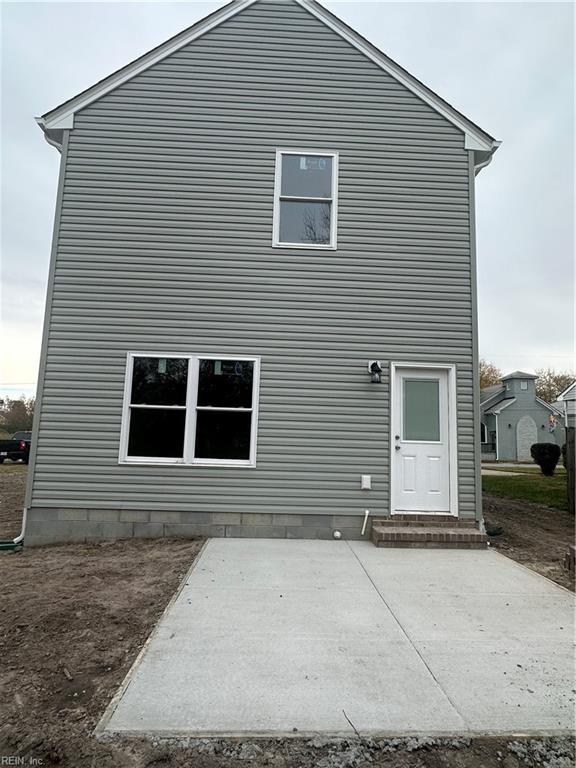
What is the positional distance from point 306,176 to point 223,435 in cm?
397

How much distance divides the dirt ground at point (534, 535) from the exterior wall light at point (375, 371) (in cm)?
270

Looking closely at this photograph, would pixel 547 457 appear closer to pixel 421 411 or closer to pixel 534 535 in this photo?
pixel 534 535

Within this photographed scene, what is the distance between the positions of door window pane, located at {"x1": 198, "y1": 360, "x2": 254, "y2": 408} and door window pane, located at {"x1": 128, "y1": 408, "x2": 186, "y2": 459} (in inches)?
16.8

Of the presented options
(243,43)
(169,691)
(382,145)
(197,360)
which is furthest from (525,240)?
(169,691)

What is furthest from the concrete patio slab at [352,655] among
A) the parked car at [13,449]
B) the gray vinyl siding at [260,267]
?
the parked car at [13,449]

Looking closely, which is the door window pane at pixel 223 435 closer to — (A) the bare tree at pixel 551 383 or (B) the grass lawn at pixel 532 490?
Answer: (B) the grass lawn at pixel 532 490

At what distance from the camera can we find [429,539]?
5.23m

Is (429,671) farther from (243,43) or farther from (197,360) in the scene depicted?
(243,43)

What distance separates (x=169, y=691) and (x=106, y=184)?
6.20 metres

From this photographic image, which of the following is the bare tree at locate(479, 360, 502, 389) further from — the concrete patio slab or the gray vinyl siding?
the concrete patio slab

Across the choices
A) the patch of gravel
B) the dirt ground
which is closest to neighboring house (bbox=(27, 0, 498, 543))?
the dirt ground

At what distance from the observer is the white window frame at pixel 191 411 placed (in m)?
5.55

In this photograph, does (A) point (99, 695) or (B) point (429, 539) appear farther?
(B) point (429, 539)

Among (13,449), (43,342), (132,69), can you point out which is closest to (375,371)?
(43,342)
